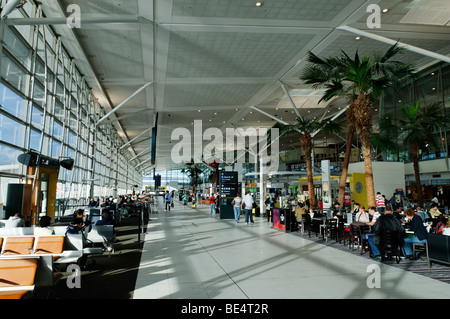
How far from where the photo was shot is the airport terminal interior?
5551 mm

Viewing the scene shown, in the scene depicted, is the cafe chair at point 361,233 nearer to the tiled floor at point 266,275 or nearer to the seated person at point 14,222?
the tiled floor at point 266,275

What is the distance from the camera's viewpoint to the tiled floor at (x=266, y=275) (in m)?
4.77

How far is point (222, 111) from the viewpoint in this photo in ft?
92.2

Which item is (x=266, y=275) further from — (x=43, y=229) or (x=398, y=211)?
(x=398, y=211)

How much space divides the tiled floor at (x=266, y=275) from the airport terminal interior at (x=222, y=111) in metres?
0.05

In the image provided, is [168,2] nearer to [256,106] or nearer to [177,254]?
[177,254]

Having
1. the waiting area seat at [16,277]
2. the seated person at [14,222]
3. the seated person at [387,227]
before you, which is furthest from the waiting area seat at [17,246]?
the seated person at [387,227]

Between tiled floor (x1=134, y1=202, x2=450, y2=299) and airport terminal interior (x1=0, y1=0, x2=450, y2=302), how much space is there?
0.17ft

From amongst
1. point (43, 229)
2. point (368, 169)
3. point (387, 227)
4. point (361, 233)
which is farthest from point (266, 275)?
point (368, 169)

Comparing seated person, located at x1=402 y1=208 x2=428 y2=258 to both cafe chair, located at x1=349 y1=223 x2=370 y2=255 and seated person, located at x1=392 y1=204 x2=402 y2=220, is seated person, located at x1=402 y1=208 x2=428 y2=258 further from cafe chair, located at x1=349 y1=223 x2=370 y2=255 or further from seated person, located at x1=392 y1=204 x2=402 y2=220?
seated person, located at x1=392 y1=204 x2=402 y2=220

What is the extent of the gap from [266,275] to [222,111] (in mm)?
23234

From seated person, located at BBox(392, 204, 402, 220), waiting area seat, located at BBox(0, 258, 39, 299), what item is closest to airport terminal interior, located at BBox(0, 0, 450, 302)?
waiting area seat, located at BBox(0, 258, 39, 299)

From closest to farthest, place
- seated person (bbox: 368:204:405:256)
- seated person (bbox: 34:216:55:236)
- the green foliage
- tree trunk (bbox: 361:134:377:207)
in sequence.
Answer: seated person (bbox: 34:216:55:236), seated person (bbox: 368:204:405:256), the green foliage, tree trunk (bbox: 361:134:377:207)
